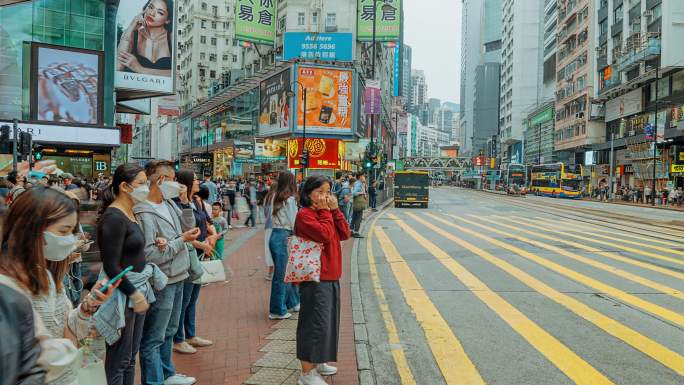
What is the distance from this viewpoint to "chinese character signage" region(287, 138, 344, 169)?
49.8m

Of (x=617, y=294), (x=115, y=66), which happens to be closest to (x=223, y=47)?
Answer: (x=115, y=66)

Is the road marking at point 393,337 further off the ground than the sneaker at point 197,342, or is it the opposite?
the sneaker at point 197,342

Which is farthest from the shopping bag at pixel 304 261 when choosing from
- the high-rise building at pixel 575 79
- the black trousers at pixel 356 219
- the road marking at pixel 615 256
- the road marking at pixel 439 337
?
the high-rise building at pixel 575 79

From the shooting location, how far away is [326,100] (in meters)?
50.1

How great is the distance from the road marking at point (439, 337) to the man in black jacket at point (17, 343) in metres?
3.65

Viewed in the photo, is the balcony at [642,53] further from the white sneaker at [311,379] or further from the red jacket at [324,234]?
the white sneaker at [311,379]

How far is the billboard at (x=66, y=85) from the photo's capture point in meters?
36.9

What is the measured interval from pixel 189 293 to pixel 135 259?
5.92ft

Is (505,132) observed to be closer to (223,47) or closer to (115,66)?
(223,47)

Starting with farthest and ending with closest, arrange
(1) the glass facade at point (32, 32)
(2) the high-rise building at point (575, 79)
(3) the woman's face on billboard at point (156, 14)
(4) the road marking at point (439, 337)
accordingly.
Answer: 1. (2) the high-rise building at point (575, 79)
2. (3) the woman's face on billboard at point (156, 14)
3. (1) the glass facade at point (32, 32)
4. (4) the road marking at point (439, 337)

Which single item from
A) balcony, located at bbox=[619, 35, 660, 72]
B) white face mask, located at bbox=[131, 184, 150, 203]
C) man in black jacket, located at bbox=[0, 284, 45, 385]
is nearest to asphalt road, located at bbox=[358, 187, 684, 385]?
white face mask, located at bbox=[131, 184, 150, 203]

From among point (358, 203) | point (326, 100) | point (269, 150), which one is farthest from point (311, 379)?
point (269, 150)

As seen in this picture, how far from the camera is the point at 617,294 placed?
8031mm

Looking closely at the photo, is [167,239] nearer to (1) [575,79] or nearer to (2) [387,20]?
(2) [387,20]
